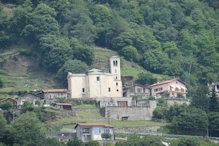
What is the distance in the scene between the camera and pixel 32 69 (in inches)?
4222

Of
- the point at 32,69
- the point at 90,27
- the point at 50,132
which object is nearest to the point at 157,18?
the point at 90,27

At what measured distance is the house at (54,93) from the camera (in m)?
97.8

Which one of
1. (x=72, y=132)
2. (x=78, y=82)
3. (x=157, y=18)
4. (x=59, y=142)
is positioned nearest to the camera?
(x=59, y=142)

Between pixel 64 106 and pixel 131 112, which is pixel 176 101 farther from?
pixel 64 106

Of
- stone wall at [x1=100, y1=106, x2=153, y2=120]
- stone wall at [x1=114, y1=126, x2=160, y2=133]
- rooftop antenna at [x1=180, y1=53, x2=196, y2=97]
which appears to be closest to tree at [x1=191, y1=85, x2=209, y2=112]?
stone wall at [x1=100, y1=106, x2=153, y2=120]

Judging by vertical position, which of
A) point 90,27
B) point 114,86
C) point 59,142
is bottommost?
point 59,142

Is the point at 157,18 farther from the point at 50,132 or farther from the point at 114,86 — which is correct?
the point at 50,132

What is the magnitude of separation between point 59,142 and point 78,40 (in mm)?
32233

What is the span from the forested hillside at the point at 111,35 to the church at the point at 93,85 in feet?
10.3

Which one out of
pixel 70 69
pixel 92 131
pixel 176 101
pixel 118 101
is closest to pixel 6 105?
pixel 92 131

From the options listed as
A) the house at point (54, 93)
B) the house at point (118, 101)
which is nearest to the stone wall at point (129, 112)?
the house at point (118, 101)

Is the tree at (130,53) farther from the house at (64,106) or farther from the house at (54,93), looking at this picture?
the house at (64,106)

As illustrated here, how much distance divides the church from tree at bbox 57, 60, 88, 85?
6.41ft

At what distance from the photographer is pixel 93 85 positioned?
9906cm
